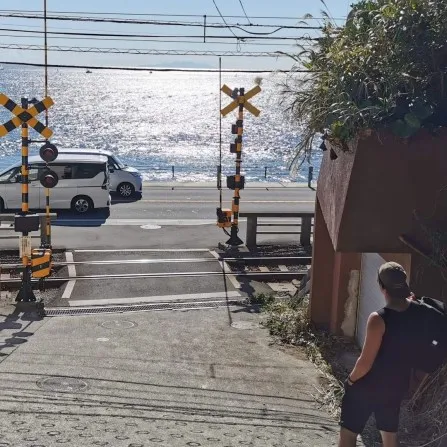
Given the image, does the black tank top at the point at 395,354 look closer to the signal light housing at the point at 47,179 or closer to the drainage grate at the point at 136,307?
the drainage grate at the point at 136,307

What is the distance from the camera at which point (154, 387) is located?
7012 millimetres

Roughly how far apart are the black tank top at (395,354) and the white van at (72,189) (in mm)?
17587

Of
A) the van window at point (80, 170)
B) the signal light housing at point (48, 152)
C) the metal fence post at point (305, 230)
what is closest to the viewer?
the signal light housing at point (48, 152)

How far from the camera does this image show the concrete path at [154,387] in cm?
577

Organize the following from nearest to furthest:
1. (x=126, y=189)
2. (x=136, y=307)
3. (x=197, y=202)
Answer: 1. (x=136, y=307)
2. (x=197, y=202)
3. (x=126, y=189)

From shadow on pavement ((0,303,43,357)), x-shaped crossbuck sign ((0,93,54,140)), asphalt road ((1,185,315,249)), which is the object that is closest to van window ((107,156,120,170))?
asphalt road ((1,185,315,249))

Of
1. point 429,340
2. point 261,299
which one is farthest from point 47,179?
point 429,340

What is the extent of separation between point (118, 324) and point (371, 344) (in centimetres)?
598

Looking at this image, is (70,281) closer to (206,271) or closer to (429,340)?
(206,271)

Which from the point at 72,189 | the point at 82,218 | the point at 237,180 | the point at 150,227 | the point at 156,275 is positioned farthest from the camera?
the point at 72,189

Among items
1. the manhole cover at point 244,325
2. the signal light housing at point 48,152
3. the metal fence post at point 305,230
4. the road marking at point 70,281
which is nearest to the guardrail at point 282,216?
the metal fence post at point 305,230

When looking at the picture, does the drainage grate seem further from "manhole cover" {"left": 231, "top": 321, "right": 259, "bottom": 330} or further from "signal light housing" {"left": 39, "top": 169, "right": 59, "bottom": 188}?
"signal light housing" {"left": 39, "top": 169, "right": 59, "bottom": 188}

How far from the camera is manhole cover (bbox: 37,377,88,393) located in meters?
6.82

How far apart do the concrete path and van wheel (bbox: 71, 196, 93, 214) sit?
11695mm
